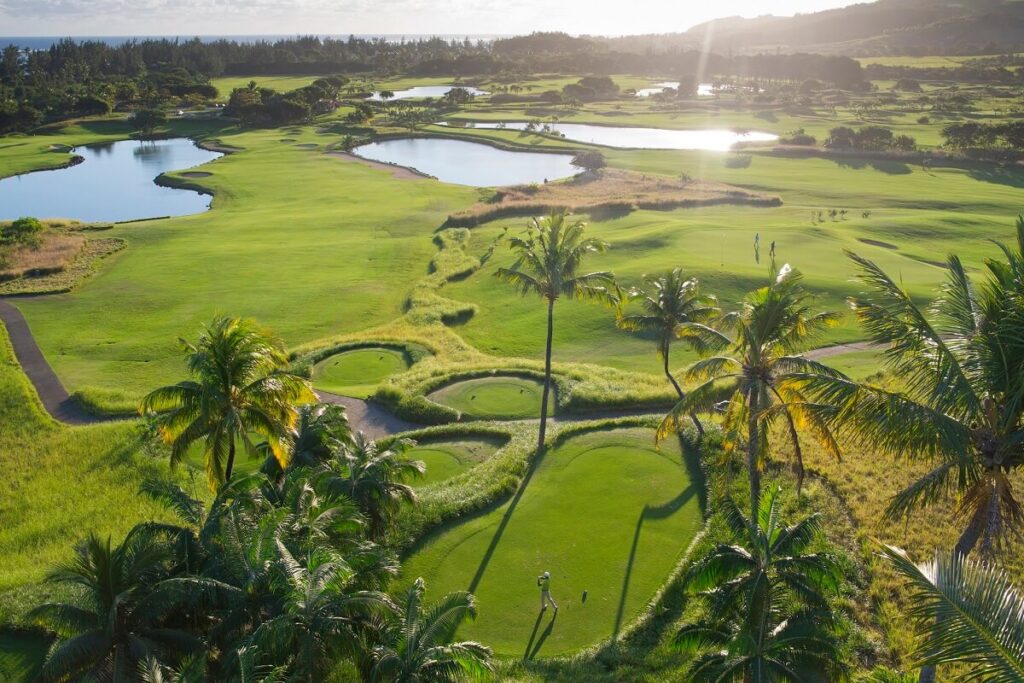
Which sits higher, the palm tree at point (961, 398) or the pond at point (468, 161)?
the pond at point (468, 161)

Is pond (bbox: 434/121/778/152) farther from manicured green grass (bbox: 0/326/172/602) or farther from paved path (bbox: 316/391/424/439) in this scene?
manicured green grass (bbox: 0/326/172/602)

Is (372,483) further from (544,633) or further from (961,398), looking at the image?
(961,398)

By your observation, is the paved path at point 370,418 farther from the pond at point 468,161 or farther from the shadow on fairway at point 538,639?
the pond at point 468,161

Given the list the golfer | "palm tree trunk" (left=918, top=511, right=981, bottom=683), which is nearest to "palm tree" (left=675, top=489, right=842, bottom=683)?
"palm tree trunk" (left=918, top=511, right=981, bottom=683)

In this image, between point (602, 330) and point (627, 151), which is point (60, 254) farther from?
point (627, 151)

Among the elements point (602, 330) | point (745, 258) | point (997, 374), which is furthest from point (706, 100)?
point (997, 374)

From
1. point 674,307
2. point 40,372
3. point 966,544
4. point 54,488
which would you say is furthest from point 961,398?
point 40,372

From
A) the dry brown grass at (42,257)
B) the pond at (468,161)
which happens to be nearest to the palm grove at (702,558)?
the dry brown grass at (42,257)
